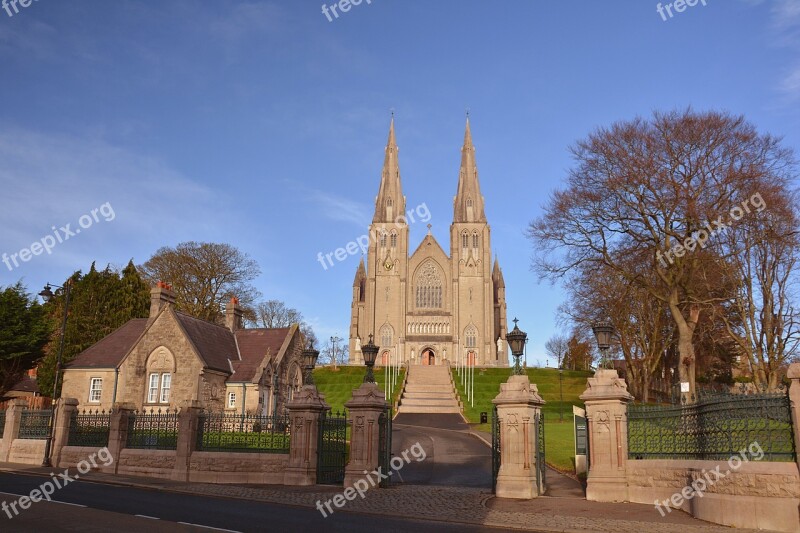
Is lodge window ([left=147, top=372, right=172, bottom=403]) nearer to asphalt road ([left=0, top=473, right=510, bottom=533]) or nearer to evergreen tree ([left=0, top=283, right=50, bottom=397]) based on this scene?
evergreen tree ([left=0, top=283, right=50, bottom=397])

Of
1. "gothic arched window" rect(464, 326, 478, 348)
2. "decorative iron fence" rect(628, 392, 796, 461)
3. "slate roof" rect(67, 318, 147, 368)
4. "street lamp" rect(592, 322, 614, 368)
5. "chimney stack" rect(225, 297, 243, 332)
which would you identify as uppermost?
"gothic arched window" rect(464, 326, 478, 348)

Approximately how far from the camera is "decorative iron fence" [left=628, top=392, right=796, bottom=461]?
1145 centimetres

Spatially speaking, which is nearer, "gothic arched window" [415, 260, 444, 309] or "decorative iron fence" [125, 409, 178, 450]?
"decorative iron fence" [125, 409, 178, 450]

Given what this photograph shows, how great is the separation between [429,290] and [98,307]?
185ft

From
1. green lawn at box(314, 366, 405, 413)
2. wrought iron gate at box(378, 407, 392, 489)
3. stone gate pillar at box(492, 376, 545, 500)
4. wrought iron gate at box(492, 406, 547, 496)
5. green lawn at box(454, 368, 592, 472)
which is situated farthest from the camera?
green lawn at box(314, 366, 405, 413)

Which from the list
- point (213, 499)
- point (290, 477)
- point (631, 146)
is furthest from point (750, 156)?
point (213, 499)

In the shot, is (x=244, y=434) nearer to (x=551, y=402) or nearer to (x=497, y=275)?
(x=551, y=402)

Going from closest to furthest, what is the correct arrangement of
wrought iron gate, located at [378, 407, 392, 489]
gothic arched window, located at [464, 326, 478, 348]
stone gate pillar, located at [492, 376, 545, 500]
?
stone gate pillar, located at [492, 376, 545, 500], wrought iron gate, located at [378, 407, 392, 489], gothic arched window, located at [464, 326, 478, 348]

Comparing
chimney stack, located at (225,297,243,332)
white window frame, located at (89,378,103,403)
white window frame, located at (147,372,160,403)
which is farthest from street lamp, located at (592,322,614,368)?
white window frame, located at (89,378,103,403)

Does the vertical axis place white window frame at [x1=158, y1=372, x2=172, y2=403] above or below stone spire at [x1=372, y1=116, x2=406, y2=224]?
below

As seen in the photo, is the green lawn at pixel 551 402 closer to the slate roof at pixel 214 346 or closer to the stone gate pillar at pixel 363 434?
the stone gate pillar at pixel 363 434

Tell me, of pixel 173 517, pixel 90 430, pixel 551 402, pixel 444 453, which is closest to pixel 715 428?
pixel 173 517

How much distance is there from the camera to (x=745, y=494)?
37.5 feet

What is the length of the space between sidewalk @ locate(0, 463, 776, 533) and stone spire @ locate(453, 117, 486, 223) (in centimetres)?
8311
